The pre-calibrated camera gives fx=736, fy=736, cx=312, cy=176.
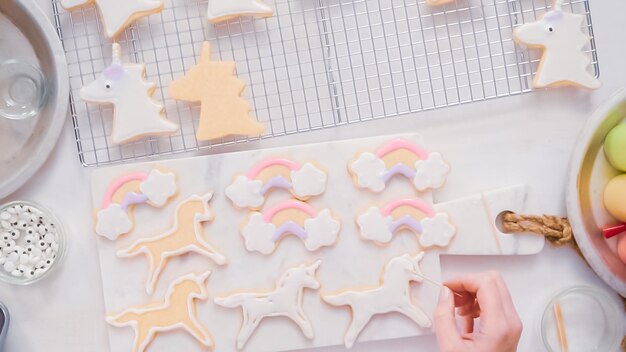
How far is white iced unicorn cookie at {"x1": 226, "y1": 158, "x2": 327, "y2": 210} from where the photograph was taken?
4.38 feet

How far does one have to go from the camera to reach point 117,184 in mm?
1338

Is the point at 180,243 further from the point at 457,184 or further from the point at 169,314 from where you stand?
the point at 457,184

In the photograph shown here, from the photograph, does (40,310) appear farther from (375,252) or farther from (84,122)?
(375,252)

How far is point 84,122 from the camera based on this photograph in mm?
1361

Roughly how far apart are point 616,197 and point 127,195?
878 millimetres

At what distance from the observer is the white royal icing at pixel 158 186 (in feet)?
4.38

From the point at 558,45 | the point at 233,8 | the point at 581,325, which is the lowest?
the point at 581,325

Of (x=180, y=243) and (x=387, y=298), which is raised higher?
(x=180, y=243)

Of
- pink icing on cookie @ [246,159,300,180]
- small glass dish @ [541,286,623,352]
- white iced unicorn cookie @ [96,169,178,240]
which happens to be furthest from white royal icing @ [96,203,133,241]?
small glass dish @ [541,286,623,352]

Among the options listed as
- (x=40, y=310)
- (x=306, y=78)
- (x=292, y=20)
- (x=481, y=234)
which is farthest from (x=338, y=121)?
(x=40, y=310)

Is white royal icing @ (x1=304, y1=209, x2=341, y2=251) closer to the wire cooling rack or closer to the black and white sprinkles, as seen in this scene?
the wire cooling rack

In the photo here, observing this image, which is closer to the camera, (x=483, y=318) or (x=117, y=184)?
(x=483, y=318)

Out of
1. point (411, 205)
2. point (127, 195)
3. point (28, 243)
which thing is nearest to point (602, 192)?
point (411, 205)

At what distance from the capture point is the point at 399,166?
52.7 inches
